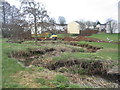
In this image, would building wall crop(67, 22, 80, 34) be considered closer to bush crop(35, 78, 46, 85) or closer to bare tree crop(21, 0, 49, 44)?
bare tree crop(21, 0, 49, 44)

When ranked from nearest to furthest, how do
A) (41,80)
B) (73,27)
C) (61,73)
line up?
(41,80), (61,73), (73,27)

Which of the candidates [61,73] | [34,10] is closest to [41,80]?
[61,73]

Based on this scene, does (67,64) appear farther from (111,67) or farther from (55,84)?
(55,84)

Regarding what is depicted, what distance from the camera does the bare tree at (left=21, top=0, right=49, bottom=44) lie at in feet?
Answer: 38.3

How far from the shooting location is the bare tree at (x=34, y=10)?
38.3 ft

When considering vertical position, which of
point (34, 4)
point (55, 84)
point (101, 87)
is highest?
point (34, 4)

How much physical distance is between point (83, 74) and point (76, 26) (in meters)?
36.8

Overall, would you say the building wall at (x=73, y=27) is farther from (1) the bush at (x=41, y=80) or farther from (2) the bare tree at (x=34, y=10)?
(1) the bush at (x=41, y=80)

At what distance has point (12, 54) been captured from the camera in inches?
310

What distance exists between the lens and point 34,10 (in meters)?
11.7

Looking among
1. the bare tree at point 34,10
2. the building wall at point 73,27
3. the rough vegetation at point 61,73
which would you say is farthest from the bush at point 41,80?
the building wall at point 73,27

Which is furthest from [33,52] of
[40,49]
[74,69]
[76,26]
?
[76,26]

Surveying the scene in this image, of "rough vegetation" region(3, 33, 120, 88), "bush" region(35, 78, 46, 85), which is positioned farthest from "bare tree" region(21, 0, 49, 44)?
"bush" region(35, 78, 46, 85)

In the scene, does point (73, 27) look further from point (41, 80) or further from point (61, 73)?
point (41, 80)
